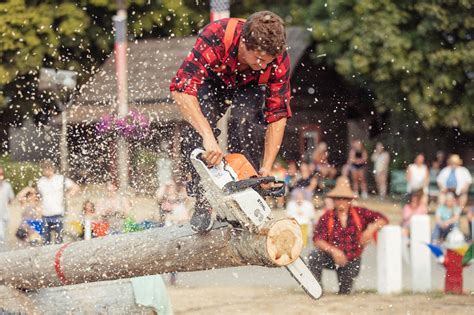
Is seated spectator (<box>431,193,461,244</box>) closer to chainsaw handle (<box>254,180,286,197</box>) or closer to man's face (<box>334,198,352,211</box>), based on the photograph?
man's face (<box>334,198,352,211</box>)

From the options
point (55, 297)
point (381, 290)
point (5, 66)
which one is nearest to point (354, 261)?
point (381, 290)

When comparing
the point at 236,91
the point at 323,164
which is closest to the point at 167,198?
the point at 236,91

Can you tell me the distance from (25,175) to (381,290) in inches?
679

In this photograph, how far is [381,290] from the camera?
10648mm

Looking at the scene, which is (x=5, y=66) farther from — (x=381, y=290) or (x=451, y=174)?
(x=381, y=290)

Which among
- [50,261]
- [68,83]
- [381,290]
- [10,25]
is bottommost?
[381,290]

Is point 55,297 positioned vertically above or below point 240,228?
below

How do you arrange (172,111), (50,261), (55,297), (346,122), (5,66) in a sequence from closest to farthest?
1. (50,261)
2. (55,297)
3. (172,111)
4. (5,66)
5. (346,122)

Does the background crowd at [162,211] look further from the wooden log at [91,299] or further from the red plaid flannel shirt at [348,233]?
the wooden log at [91,299]

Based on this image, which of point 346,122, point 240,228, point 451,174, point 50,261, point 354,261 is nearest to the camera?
point 240,228

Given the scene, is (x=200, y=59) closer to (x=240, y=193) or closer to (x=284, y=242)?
(x=240, y=193)

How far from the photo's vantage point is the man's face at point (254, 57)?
5741 millimetres

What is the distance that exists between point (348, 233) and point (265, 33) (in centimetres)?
494

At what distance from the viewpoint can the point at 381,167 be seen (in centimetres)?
2584
